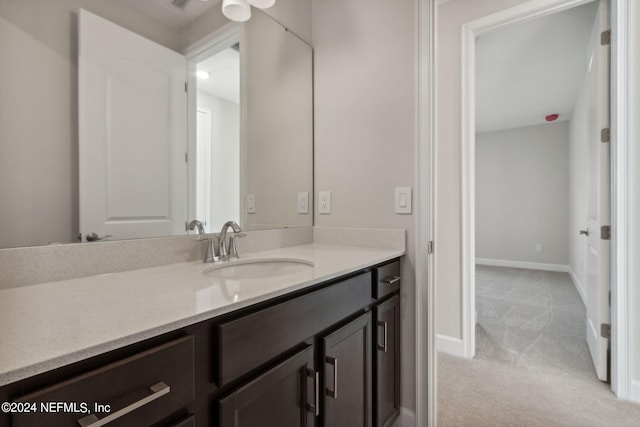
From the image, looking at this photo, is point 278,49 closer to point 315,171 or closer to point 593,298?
point 315,171

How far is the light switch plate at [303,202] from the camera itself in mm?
1734

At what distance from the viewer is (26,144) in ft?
2.77

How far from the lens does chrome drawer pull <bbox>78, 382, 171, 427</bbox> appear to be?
17.6 inches

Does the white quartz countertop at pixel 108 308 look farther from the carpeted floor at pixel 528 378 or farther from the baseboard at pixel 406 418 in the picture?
the carpeted floor at pixel 528 378

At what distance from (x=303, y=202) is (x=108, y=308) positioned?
1199mm

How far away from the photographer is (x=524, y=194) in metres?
5.42

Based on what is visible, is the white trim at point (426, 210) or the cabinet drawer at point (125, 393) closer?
the cabinet drawer at point (125, 393)

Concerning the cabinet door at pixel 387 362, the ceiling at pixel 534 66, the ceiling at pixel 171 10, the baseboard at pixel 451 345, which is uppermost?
the ceiling at pixel 534 66

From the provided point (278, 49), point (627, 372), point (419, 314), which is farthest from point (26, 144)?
point (627, 372)

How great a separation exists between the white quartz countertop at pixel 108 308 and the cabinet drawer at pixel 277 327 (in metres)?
0.04

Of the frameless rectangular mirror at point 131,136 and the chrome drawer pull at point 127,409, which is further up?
the frameless rectangular mirror at point 131,136

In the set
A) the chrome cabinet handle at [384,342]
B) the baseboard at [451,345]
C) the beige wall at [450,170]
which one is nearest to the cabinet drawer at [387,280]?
the chrome cabinet handle at [384,342]

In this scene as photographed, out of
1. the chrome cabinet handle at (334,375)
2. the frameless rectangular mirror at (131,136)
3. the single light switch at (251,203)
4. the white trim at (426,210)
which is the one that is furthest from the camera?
the single light switch at (251,203)

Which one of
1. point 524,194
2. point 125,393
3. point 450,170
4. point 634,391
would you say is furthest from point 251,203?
point 524,194
